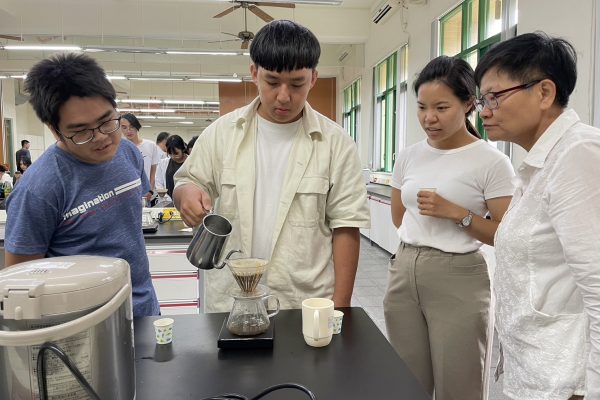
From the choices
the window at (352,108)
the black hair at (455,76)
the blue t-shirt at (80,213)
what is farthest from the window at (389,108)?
the blue t-shirt at (80,213)

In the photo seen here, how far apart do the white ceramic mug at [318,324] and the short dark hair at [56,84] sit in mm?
848

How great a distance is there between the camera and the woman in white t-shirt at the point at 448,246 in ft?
4.87

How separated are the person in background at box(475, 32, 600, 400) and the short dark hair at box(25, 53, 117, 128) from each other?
1137 millimetres

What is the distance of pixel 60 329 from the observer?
0.61 meters

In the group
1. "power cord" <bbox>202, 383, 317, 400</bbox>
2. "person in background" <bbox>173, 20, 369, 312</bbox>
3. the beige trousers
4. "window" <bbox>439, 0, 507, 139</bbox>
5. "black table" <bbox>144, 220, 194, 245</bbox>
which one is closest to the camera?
"power cord" <bbox>202, 383, 317, 400</bbox>

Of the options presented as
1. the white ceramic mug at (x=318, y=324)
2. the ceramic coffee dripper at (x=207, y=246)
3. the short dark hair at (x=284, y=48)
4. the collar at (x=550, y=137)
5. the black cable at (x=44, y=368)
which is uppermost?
the short dark hair at (x=284, y=48)

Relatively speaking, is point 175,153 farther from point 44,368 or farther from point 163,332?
point 44,368

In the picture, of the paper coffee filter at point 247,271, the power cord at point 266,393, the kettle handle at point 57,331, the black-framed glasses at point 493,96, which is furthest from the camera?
the black-framed glasses at point 493,96

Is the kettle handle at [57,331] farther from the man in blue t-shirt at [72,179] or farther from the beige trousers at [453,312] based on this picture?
the beige trousers at [453,312]

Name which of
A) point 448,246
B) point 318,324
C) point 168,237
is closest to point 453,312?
point 448,246

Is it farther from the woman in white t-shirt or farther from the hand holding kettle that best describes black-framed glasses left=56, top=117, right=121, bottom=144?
the woman in white t-shirt

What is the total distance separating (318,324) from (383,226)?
191 inches

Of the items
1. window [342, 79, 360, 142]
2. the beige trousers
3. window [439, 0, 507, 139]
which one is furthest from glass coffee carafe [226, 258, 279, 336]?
window [342, 79, 360, 142]

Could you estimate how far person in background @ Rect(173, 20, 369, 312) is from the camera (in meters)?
1.32
